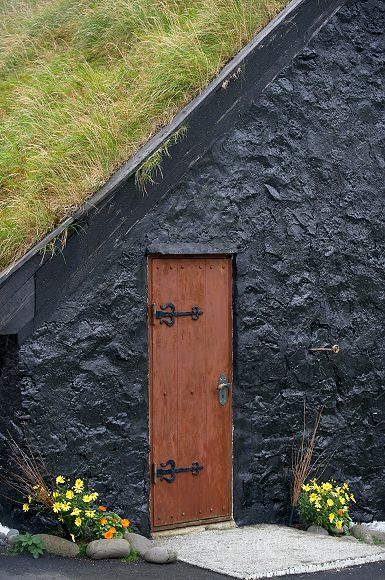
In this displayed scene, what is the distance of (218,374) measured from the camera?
25.8 ft

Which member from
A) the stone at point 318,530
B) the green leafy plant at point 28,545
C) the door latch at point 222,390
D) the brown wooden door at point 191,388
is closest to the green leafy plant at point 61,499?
the green leafy plant at point 28,545

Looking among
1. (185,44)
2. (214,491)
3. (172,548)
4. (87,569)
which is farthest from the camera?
(185,44)

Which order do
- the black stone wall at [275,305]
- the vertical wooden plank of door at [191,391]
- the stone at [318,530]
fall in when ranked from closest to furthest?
the black stone wall at [275,305]
the vertical wooden plank of door at [191,391]
the stone at [318,530]

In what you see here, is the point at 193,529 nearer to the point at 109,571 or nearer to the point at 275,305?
the point at 109,571

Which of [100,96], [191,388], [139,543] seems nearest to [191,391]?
[191,388]

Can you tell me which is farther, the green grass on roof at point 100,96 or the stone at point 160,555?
the green grass on roof at point 100,96

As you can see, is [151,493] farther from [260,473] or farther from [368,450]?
[368,450]

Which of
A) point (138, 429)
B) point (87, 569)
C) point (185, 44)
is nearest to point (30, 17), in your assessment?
point (185, 44)

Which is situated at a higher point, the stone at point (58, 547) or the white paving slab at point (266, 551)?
the stone at point (58, 547)

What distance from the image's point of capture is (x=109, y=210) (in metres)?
7.29

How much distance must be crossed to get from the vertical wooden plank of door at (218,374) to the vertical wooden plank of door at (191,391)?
0.19 feet

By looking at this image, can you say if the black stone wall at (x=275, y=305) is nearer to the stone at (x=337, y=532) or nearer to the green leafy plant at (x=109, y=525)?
the green leafy plant at (x=109, y=525)

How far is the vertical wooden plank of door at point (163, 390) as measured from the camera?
7547 millimetres

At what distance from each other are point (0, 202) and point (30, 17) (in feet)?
17.7
